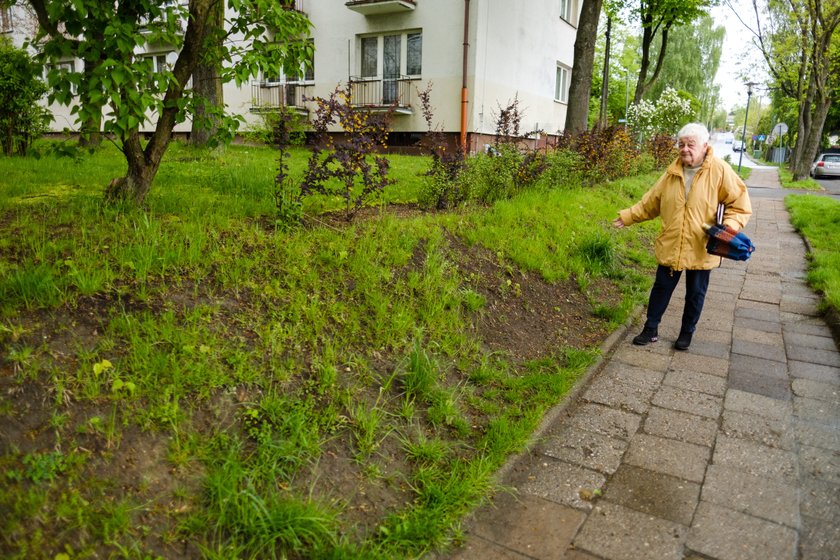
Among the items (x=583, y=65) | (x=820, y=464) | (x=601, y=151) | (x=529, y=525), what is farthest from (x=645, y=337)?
(x=583, y=65)

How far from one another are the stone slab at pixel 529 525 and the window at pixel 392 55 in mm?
17823

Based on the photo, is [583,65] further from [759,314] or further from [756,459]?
[756,459]

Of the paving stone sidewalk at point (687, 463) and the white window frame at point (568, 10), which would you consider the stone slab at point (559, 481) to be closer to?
the paving stone sidewalk at point (687, 463)

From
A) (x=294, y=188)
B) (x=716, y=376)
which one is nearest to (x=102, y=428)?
(x=294, y=188)

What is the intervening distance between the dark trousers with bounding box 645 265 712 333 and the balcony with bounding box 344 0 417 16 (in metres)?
15.7

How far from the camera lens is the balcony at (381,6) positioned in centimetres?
1828

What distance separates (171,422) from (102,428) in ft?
0.92

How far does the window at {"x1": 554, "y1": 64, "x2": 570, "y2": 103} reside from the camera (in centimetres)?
2556

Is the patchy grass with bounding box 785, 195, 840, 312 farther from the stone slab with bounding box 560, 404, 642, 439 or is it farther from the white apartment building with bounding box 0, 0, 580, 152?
the white apartment building with bounding box 0, 0, 580, 152

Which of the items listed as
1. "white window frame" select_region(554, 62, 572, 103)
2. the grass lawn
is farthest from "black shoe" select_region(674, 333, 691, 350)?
"white window frame" select_region(554, 62, 572, 103)

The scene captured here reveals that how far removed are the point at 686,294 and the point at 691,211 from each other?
71cm

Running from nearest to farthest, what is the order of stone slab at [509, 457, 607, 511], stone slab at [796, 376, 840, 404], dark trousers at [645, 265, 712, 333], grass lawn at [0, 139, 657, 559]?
grass lawn at [0, 139, 657, 559] < stone slab at [509, 457, 607, 511] < stone slab at [796, 376, 840, 404] < dark trousers at [645, 265, 712, 333]

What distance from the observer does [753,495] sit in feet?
10.1

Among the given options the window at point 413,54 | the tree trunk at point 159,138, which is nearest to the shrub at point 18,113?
the tree trunk at point 159,138
